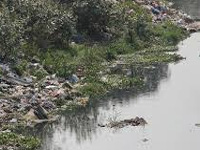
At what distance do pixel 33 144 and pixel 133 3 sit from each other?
31.2 metres

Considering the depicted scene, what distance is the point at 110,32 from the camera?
47562 millimetres

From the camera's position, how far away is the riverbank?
1216 inches

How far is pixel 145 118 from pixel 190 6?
133 feet

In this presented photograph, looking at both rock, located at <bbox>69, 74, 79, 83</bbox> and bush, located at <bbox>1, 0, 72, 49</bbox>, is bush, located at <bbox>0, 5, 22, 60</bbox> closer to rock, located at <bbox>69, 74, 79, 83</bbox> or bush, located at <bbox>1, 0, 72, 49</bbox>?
bush, located at <bbox>1, 0, 72, 49</bbox>

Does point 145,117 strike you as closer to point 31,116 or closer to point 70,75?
point 31,116

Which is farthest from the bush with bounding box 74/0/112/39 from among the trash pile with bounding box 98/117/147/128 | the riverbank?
the trash pile with bounding box 98/117/147/128

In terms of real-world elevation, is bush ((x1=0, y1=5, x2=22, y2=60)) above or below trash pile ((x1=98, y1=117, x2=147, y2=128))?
above

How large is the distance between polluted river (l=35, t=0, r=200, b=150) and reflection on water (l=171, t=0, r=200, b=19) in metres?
26.2

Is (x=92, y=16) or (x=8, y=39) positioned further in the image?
(x=92, y=16)

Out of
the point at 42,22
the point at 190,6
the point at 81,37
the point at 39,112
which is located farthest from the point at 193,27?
the point at 39,112

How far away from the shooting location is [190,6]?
69750 millimetres

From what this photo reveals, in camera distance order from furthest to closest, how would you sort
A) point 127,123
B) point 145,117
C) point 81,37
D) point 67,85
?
1. point 81,37
2. point 67,85
3. point 145,117
4. point 127,123

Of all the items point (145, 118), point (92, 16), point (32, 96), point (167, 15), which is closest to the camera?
point (145, 118)

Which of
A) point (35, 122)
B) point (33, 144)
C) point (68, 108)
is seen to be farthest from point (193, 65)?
point (33, 144)
